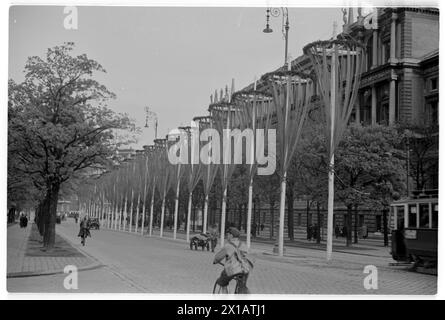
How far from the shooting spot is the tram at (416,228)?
656 inches

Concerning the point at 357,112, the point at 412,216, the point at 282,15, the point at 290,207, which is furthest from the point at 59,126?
the point at 290,207

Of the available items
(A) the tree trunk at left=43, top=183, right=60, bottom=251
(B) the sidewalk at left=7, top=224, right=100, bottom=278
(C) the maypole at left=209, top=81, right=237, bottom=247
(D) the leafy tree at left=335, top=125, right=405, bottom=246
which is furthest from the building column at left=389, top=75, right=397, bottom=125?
(B) the sidewalk at left=7, top=224, right=100, bottom=278

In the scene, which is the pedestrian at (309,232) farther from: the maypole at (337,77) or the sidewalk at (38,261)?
the sidewalk at (38,261)

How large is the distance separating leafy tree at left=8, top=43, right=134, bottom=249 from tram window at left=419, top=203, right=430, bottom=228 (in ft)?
35.3

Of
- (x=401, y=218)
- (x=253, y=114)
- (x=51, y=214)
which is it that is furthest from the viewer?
(x=51, y=214)

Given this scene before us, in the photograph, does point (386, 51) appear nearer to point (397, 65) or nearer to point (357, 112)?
point (397, 65)

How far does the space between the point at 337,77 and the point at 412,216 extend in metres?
5.26

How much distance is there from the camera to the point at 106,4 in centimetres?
1137

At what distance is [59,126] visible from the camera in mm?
19953

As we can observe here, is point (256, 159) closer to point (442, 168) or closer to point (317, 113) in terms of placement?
point (442, 168)

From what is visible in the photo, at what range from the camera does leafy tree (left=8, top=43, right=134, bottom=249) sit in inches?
756

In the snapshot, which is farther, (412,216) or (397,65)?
(397,65)

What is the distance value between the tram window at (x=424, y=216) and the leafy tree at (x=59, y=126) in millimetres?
10746
